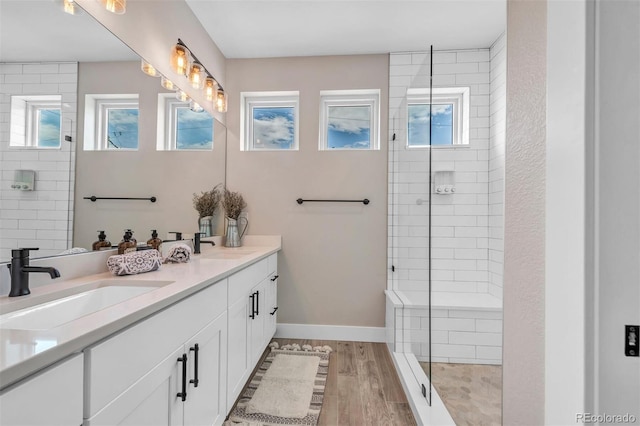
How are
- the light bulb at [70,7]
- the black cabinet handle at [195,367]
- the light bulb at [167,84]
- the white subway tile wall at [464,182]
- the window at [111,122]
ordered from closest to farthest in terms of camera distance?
the black cabinet handle at [195,367], the light bulb at [70,7], the window at [111,122], the light bulb at [167,84], the white subway tile wall at [464,182]

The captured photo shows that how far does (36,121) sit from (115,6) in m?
0.74

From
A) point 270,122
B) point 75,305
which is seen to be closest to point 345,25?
point 270,122

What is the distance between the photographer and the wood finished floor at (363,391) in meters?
1.68

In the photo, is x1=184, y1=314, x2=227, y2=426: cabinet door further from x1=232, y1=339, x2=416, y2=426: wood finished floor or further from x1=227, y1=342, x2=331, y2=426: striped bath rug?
x1=232, y1=339, x2=416, y2=426: wood finished floor

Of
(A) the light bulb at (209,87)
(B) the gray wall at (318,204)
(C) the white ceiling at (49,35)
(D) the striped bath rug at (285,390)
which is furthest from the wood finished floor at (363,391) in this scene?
(A) the light bulb at (209,87)

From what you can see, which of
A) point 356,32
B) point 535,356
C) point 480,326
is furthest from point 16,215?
point 480,326

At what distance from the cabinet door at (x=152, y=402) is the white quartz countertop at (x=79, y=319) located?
18 centimetres

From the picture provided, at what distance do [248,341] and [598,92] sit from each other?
6.19 ft

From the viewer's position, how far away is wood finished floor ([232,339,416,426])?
168 centimetres

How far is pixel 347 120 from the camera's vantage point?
290cm

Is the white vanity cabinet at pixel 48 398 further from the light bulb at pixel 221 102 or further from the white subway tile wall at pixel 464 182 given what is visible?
the light bulb at pixel 221 102

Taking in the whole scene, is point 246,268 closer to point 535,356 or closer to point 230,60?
point 535,356

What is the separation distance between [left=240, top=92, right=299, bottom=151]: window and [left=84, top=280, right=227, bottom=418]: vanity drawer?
1.98 m

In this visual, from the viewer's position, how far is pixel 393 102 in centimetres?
275
